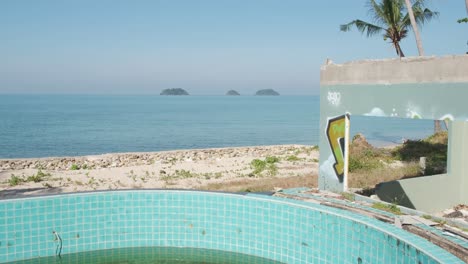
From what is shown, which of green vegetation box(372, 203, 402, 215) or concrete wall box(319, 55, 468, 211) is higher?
concrete wall box(319, 55, 468, 211)

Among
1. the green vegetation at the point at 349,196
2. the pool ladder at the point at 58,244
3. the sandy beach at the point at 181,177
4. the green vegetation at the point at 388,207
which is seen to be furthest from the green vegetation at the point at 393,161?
the pool ladder at the point at 58,244

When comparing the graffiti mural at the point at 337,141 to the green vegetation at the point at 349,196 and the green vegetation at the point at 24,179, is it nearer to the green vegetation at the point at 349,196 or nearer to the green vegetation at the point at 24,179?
the green vegetation at the point at 349,196

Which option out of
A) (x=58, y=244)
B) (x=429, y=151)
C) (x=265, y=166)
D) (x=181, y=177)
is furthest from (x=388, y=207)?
(x=429, y=151)

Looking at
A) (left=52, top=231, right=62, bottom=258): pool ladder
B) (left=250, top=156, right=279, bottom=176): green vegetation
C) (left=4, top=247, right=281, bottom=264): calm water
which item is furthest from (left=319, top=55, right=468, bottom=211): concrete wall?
(left=250, top=156, right=279, bottom=176): green vegetation

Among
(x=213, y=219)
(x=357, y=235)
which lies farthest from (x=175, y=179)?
(x=357, y=235)

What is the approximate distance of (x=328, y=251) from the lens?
7.89 metres

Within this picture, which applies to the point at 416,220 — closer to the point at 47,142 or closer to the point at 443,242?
the point at 443,242

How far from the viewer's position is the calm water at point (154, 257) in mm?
8508

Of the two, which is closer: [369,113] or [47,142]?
[369,113]

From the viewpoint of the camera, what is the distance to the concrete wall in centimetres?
822

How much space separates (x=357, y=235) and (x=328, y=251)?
69cm

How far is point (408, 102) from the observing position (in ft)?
29.2

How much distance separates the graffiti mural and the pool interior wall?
2242 mm

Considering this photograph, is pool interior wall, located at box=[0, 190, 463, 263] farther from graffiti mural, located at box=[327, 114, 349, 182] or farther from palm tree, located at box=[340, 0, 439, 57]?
palm tree, located at box=[340, 0, 439, 57]
